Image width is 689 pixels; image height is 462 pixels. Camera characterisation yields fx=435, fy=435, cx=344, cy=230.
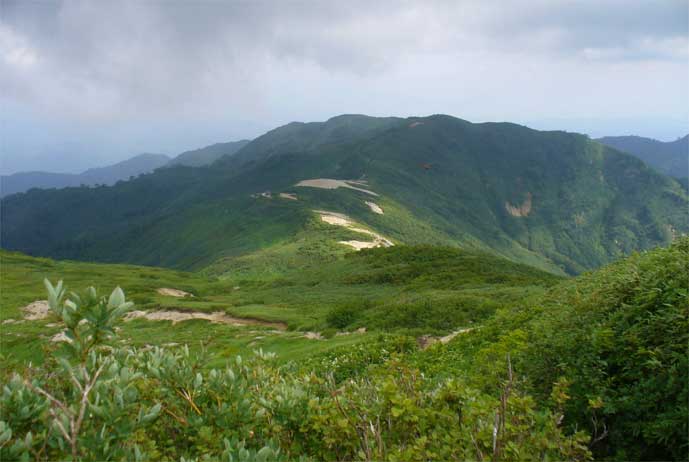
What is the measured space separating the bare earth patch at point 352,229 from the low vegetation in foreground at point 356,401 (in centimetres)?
8349

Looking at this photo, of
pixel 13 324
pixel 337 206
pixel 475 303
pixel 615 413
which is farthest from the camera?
pixel 337 206

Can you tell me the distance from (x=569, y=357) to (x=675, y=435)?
165 cm

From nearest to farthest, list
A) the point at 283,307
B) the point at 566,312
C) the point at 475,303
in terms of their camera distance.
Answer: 1. the point at 566,312
2. the point at 475,303
3. the point at 283,307

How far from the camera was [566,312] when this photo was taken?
7789mm

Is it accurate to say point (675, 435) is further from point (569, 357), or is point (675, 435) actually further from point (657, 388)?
point (569, 357)

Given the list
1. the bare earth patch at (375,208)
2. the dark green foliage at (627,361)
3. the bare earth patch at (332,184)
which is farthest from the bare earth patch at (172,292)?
the bare earth patch at (332,184)

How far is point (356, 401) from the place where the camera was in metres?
4.84

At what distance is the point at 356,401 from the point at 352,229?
9864cm

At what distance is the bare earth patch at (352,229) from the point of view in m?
93.7

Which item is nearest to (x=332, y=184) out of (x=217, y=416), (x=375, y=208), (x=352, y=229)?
(x=375, y=208)

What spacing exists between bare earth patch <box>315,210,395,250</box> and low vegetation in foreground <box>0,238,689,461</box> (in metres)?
83.5

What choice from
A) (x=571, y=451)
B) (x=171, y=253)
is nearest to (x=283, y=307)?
(x=571, y=451)

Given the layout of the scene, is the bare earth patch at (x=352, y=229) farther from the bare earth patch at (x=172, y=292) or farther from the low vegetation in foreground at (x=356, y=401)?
the low vegetation in foreground at (x=356, y=401)

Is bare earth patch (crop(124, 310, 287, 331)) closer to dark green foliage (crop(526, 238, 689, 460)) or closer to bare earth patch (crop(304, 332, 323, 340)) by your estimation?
bare earth patch (crop(304, 332, 323, 340))
